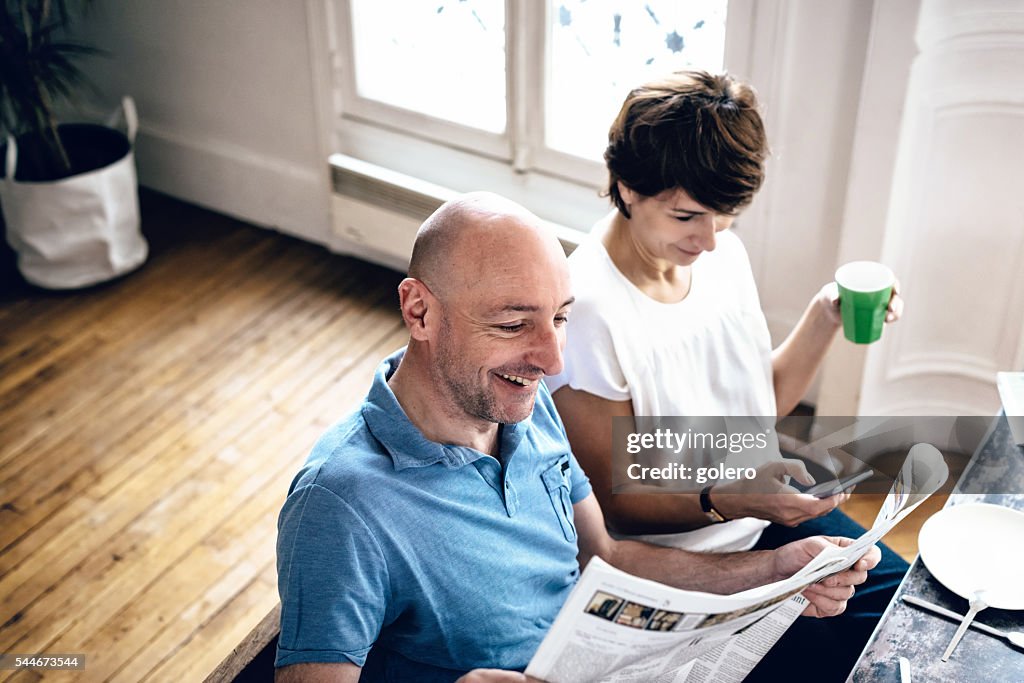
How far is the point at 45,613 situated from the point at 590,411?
151 cm

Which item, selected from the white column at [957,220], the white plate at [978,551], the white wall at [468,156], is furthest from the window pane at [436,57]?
the white plate at [978,551]

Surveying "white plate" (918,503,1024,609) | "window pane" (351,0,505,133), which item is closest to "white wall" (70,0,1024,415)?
"window pane" (351,0,505,133)

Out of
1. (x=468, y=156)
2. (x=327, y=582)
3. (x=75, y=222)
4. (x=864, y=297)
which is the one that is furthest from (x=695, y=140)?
(x=75, y=222)

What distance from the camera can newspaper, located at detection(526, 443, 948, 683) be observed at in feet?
3.46

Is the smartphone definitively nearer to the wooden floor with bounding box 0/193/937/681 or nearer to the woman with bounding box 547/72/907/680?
the woman with bounding box 547/72/907/680

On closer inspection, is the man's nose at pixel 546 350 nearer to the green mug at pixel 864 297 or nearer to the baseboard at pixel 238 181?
the green mug at pixel 864 297

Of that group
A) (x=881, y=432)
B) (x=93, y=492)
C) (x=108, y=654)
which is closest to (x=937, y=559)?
(x=881, y=432)

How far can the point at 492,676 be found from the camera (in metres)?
1.28

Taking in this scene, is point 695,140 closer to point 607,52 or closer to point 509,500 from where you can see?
point 509,500

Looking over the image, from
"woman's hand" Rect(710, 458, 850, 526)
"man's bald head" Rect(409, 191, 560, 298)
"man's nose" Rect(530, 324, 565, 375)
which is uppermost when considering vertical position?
"man's bald head" Rect(409, 191, 560, 298)

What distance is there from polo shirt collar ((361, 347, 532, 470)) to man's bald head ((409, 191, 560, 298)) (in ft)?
0.52

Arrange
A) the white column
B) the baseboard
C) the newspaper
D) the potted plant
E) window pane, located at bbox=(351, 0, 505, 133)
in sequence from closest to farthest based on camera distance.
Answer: the newspaper → the white column → window pane, located at bbox=(351, 0, 505, 133) → the potted plant → the baseboard

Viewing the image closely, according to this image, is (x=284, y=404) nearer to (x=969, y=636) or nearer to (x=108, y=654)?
(x=108, y=654)

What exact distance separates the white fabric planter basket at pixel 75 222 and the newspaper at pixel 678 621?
108 inches
